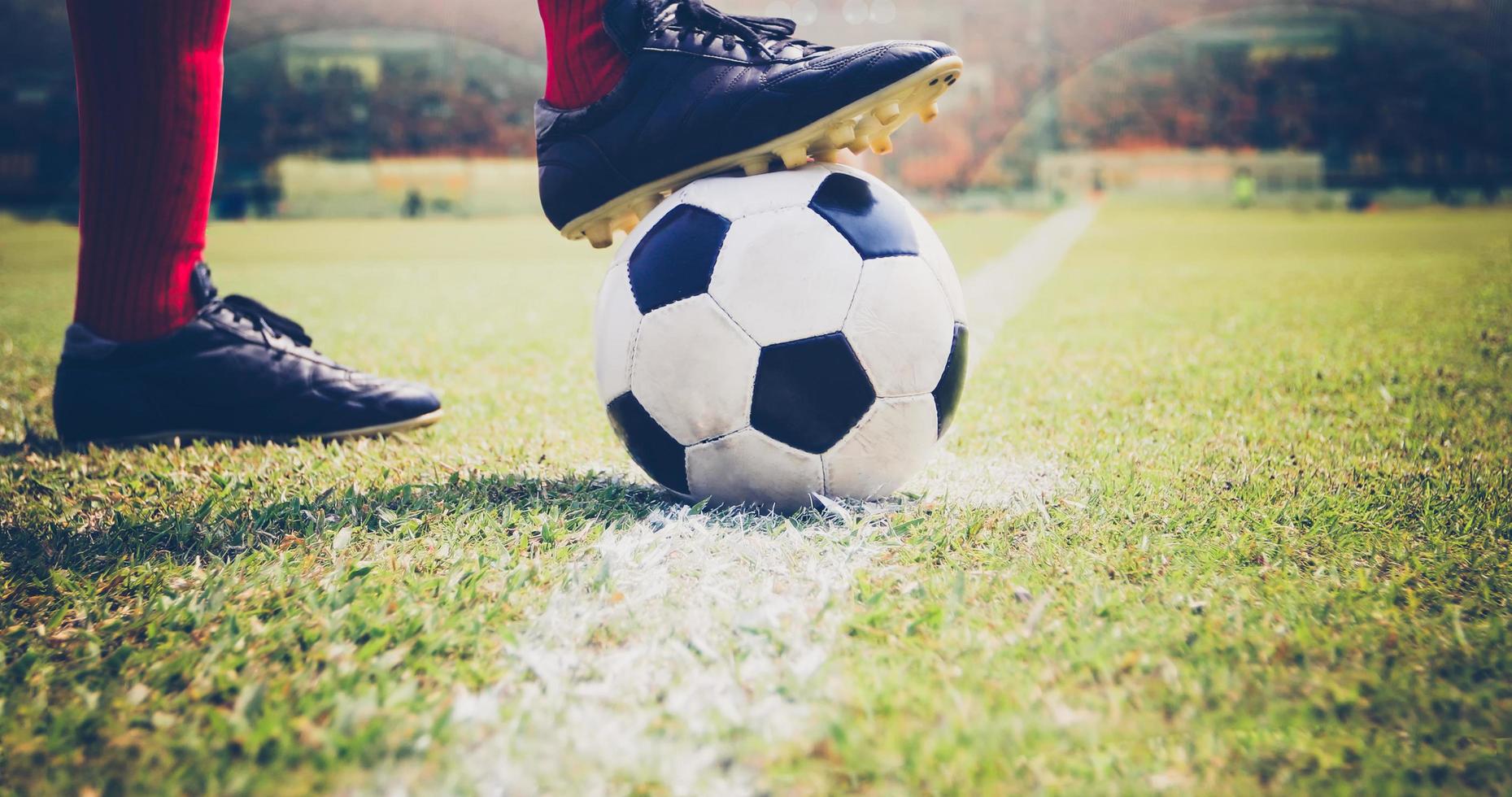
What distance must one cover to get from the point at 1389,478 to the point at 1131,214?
26383mm

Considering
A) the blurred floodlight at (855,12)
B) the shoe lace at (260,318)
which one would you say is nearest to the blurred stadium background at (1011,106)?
the blurred floodlight at (855,12)

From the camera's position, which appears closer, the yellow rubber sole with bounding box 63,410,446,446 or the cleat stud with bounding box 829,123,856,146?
the cleat stud with bounding box 829,123,856,146

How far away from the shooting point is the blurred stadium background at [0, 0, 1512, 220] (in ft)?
110

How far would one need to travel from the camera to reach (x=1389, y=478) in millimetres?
2016

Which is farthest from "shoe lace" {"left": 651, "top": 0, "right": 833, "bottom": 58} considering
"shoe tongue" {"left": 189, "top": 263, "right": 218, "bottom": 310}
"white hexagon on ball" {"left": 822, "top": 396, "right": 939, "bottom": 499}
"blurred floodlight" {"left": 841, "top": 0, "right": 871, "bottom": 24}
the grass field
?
"blurred floodlight" {"left": 841, "top": 0, "right": 871, "bottom": 24}

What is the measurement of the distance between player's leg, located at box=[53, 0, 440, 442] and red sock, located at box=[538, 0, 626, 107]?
2.60ft

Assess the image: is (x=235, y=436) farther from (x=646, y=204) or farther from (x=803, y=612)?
(x=803, y=612)

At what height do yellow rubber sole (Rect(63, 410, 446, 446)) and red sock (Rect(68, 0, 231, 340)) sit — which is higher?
red sock (Rect(68, 0, 231, 340))

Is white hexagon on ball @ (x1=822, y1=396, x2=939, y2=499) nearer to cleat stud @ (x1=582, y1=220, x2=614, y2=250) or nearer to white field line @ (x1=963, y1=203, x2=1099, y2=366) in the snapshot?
cleat stud @ (x1=582, y1=220, x2=614, y2=250)

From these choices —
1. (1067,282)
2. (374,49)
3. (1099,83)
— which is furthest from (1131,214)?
(374,49)

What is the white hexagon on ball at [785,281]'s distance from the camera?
1666mm

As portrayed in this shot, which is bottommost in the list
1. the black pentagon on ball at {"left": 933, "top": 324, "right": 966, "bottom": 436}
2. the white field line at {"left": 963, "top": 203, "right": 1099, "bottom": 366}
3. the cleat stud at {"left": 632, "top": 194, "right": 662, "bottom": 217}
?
the white field line at {"left": 963, "top": 203, "right": 1099, "bottom": 366}

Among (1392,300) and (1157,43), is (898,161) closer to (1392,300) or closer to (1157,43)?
(1157,43)

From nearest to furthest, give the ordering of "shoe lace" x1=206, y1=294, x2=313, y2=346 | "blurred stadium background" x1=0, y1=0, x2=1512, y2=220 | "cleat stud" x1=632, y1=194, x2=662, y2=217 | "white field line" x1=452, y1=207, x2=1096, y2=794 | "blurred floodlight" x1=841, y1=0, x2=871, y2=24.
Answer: "white field line" x1=452, y1=207, x2=1096, y2=794 < "cleat stud" x1=632, y1=194, x2=662, y2=217 < "shoe lace" x1=206, y1=294, x2=313, y2=346 < "blurred stadium background" x1=0, y1=0, x2=1512, y2=220 < "blurred floodlight" x1=841, y1=0, x2=871, y2=24
